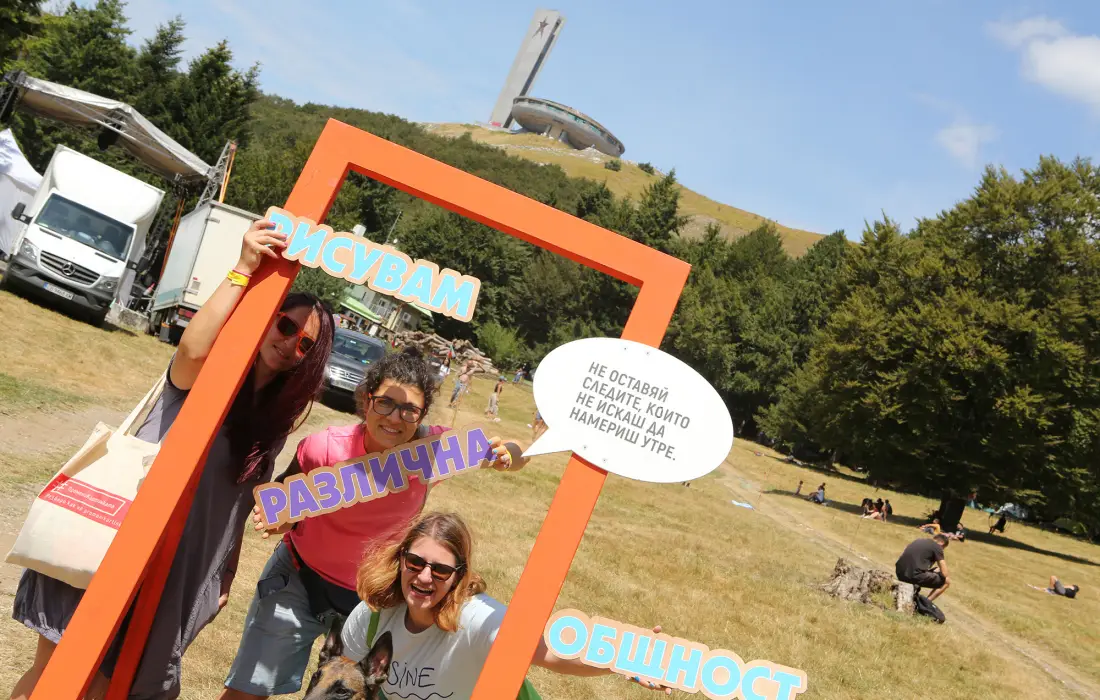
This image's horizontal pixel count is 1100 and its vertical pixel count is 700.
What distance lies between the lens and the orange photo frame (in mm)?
2625

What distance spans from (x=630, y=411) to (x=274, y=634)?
5.52ft

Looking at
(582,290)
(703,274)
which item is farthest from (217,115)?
(703,274)

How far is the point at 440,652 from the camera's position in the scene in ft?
9.63

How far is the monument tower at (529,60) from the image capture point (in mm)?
166250

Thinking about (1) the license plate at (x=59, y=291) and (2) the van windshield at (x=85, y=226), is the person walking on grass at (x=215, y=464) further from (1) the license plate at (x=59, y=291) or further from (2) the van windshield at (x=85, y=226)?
(2) the van windshield at (x=85, y=226)

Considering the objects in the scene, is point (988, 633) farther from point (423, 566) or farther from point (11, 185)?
point (11, 185)

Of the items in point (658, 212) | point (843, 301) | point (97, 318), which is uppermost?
point (658, 212)

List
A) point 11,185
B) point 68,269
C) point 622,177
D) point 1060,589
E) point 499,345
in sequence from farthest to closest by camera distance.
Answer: point 622,177
point 499,345
point 11,185
point 1060,589
point 68,269

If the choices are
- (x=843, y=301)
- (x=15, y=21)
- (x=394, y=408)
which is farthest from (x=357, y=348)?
(x=843, y=301)

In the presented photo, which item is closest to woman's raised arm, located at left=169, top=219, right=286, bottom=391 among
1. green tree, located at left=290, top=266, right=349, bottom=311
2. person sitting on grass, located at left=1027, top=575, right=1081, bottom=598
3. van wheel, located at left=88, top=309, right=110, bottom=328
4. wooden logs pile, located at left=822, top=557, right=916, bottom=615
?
wooden logs pile, located at left=822, top=557, right=916, bottom=615

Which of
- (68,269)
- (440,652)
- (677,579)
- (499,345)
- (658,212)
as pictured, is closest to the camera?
(440,652)

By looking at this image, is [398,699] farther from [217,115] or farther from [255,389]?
[217,115]

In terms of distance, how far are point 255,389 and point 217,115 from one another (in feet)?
164

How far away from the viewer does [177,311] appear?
21359mm
